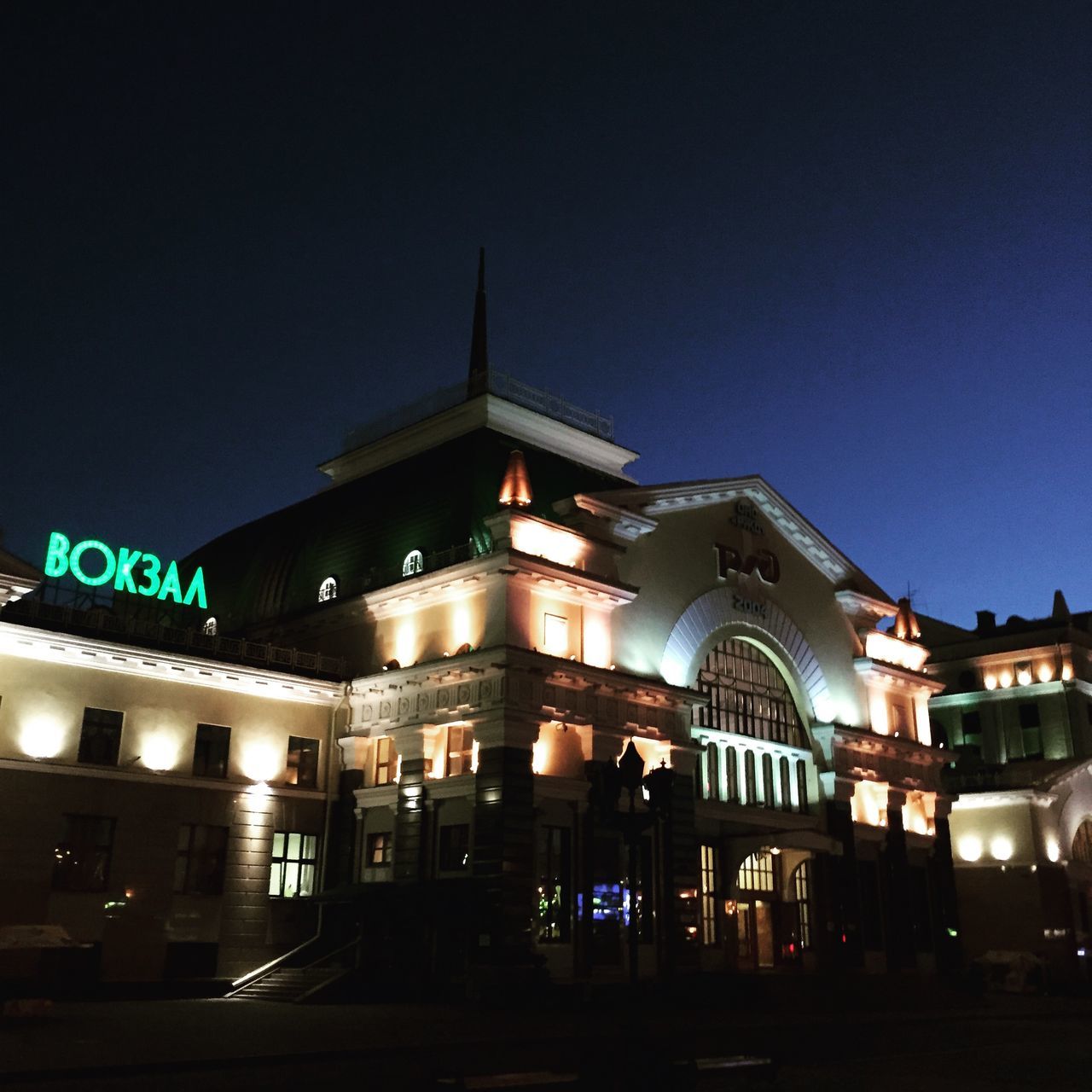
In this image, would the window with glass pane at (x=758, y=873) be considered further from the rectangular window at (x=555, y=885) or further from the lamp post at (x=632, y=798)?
the lamp post at (x=632, y=798)

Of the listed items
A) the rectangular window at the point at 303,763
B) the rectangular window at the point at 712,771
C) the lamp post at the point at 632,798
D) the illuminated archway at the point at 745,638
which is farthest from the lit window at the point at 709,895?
the lamp post at the point at 632,798

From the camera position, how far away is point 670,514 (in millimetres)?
47125

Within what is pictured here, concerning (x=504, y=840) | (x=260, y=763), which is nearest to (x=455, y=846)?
(x=504, y=840)

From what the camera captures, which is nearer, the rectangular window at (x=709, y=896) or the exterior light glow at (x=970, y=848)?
the rectangular window at (x=709, y=896)

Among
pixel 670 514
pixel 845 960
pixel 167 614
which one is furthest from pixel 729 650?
pixel 167 614

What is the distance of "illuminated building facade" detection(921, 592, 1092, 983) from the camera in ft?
191

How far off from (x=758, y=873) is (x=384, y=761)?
51.1 feet

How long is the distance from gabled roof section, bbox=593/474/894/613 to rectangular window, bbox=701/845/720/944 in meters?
13.0

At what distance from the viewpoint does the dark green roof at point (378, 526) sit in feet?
146

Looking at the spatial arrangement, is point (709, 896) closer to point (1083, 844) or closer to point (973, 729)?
point (1083, 844)

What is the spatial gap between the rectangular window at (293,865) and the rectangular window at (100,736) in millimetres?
6689

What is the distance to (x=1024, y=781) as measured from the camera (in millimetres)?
60406

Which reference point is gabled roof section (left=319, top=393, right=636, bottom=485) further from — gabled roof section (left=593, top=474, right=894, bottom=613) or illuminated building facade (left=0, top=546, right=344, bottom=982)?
illuminated building facade (left=0, top=546, right=344, bottom=982)

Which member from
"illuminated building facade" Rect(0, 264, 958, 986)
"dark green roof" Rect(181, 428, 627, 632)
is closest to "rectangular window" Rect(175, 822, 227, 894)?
"illuminated building facade" Rect(0, 264, 958, 986)
